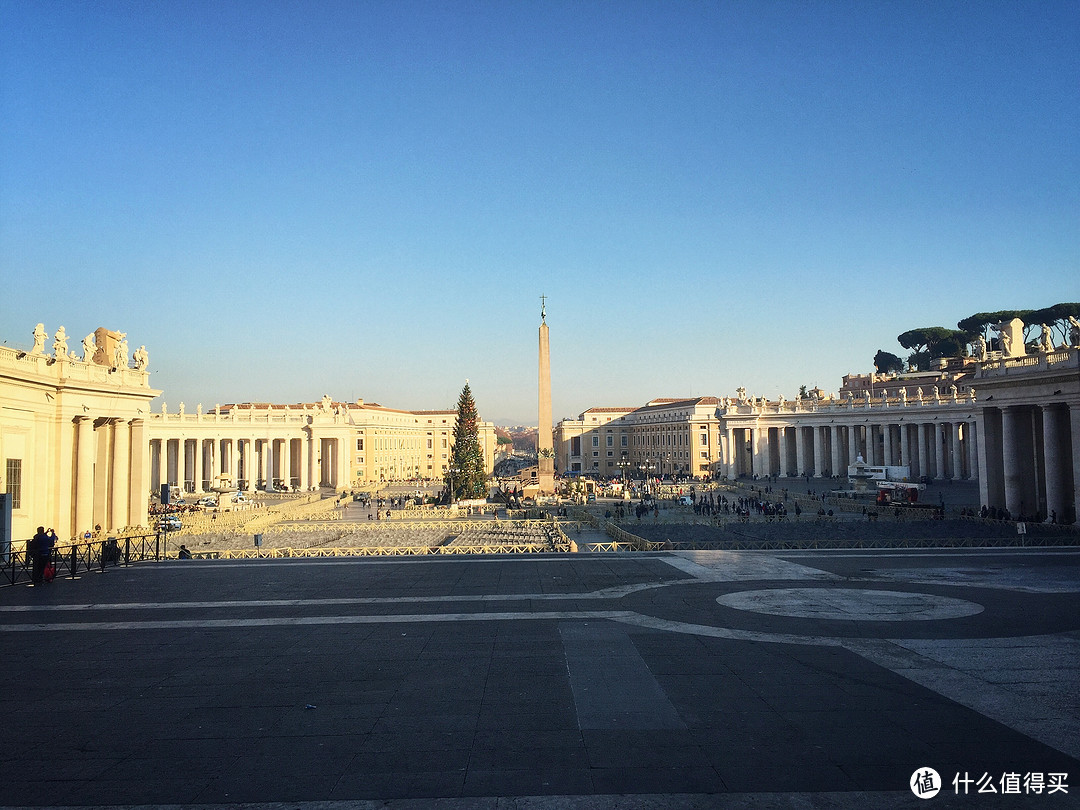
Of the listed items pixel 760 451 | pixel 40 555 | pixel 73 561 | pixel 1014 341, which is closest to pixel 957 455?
pixel 760 451

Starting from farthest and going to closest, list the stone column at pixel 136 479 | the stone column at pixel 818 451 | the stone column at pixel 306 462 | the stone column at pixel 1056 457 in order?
the stone column at pixel 306 462, the stone column at pixel 818 451, the stone column at pixel 136 479, the stone column at pixel 1056 457

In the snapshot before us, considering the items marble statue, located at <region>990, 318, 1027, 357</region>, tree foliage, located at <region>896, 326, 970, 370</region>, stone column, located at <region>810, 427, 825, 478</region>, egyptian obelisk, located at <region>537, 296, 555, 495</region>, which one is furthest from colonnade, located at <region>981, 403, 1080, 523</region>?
tree foliage, located at <region>896, 326, 970, 370</region>

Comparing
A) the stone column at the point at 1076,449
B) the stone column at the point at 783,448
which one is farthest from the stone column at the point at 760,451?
the stone column at the point at 1076,449

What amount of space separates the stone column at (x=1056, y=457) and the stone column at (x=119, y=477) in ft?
140

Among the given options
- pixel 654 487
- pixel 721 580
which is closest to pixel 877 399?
pixel 654 487

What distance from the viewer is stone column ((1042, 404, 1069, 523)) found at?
32.1 meters

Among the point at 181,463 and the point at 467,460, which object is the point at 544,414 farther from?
the point at 181,463

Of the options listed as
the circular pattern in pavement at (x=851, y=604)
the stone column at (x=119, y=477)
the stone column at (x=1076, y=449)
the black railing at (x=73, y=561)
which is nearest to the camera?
the circular pattern in pavement at (x=851, y=604)

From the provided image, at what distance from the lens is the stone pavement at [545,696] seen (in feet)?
21.9

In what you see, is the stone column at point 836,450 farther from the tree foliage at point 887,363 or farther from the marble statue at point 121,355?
the marble statue at point 121,355

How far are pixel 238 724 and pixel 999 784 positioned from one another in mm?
7814

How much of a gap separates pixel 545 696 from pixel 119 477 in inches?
1288

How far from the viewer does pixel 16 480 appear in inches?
1083

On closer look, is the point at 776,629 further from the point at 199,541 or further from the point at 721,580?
the point at 199,541
